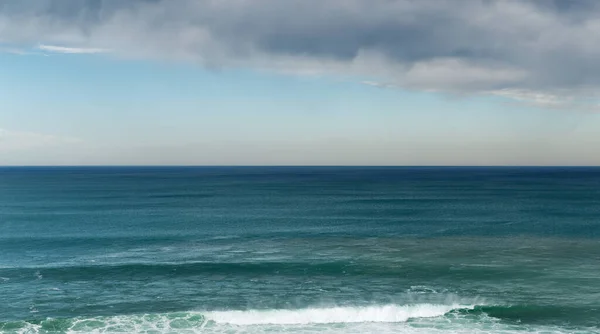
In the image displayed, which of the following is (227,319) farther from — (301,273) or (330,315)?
(301,273)

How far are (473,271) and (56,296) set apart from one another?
37.2 metres

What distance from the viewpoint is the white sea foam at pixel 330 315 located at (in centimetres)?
3619

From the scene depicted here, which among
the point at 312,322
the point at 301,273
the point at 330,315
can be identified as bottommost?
the point at 312,322

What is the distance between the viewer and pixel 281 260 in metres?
53.4

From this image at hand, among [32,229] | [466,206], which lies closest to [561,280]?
[466,206]

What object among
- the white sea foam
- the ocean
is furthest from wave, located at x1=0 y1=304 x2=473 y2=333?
the ocean

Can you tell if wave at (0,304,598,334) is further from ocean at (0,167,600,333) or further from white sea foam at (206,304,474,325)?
ocean at (0,167,600,333)

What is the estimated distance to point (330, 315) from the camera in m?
36.9

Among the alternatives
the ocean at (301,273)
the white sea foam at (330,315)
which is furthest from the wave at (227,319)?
the ocean at (301,273)

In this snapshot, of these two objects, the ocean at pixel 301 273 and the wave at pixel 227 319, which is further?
the ocean at pixel 301 273

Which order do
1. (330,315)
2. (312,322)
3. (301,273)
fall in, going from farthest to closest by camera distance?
(301,273)
(330,315)
(312,322)

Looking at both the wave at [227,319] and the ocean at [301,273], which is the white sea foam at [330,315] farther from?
the ocean at [301,273]

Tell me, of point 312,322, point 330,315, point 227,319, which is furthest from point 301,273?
point 227,319

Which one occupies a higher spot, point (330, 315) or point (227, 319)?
point (330, 315)
